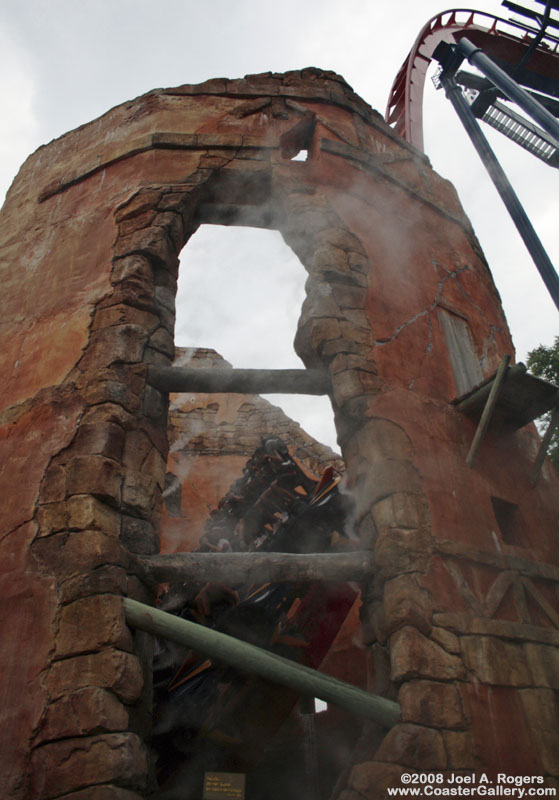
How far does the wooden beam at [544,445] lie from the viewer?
4.19 meters

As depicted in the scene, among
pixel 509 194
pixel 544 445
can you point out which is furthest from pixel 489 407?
pixel 509 194

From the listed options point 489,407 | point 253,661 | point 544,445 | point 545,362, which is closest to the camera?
point 253,661

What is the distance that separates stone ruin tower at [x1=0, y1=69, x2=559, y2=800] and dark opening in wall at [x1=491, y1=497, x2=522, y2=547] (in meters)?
0.01

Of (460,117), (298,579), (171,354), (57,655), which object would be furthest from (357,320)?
(460,117)

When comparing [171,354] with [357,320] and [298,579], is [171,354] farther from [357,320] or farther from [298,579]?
[298,579]

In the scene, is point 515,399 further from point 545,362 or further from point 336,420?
point 545,362

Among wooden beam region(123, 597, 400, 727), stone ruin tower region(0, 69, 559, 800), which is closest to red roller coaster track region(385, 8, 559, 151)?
stone ruin tower region(0, 69, 559, 800)

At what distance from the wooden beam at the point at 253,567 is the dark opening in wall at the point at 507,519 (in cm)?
123

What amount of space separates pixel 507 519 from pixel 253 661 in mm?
2241

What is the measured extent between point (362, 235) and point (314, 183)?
0.70 meters

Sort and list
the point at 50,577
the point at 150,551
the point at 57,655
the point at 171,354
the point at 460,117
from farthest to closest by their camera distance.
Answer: the point at 460,117
the point at 171,354
the point at 150,551
the point at 50,577
the point at 57,655

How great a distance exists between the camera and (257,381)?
4.34 m

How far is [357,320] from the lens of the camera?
4.59m

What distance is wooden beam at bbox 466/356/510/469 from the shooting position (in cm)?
397
